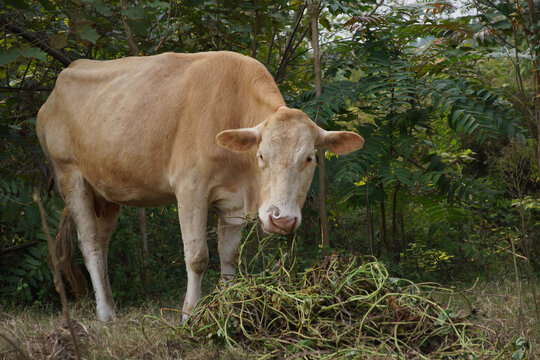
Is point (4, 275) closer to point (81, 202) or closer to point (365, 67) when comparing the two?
point (81, 202)

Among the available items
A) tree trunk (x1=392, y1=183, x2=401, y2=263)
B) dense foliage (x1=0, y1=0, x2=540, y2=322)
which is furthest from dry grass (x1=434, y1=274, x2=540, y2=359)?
tree trunk (x1=392, y1=183, x2=401, y2=263)

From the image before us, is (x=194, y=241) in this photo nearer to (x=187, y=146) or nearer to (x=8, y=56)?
(x=187, y=146)

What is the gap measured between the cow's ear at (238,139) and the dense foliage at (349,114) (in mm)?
1176

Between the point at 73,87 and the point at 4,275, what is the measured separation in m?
2.12

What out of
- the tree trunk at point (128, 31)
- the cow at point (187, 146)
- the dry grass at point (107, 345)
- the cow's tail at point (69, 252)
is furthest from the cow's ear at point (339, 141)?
the cow's tail at point (69, 252)

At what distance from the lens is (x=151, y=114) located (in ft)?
18.0

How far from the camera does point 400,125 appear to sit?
21.8ft

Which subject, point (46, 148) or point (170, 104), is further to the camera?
point (46, 148)

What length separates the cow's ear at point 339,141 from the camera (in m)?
5.02

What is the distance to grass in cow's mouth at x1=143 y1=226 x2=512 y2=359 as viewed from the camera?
340cm

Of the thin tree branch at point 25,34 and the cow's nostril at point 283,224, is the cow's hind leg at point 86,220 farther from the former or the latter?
the cow's nostril at point 283,224

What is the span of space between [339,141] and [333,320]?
189cm

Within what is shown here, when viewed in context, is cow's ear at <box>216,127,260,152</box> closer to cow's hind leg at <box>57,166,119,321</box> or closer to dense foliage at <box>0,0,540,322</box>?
dense foliage at <box>0,0,540,322</box>

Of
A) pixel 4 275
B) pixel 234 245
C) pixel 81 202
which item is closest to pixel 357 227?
pixel 234 245
